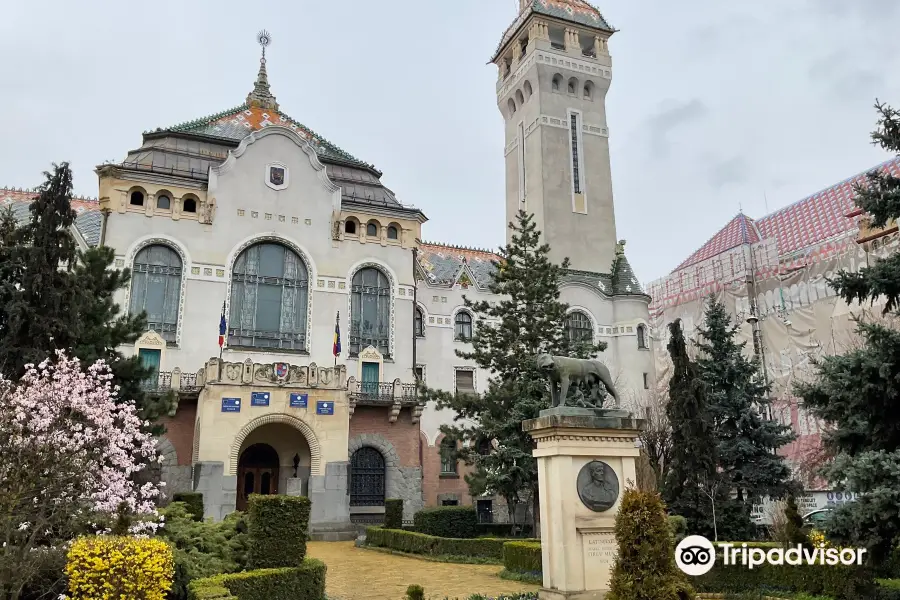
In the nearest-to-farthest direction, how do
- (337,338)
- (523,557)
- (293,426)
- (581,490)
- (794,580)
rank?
(581,490) < (794,580) < (523,557) < (293,426) < (337,338)

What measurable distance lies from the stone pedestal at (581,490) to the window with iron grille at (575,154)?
3495 centimetres

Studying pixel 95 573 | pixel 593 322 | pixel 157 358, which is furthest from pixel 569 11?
pixel 95 573

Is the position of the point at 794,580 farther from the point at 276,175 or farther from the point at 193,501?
the point at 276,175

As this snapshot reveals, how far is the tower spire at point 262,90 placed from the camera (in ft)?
128

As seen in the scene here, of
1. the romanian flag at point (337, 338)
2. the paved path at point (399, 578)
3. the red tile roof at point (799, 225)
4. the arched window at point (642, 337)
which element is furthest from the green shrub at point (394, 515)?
the red tile roof at point (799, 225)

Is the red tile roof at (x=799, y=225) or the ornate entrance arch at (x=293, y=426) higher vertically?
the red tile roof at (x=799, y=225)

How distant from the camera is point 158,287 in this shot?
99.0ft

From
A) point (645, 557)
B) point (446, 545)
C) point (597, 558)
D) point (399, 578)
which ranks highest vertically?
point (645, 557)

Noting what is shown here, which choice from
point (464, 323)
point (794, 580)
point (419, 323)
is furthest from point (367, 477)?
point (794, 580)

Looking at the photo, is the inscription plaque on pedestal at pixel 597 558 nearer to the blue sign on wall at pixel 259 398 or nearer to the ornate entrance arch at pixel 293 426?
the ornate entrance arch at pixel 293 426

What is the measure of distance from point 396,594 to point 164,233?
72.6ft

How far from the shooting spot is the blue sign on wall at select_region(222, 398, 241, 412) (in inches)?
1052

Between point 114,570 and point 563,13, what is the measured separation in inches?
1849

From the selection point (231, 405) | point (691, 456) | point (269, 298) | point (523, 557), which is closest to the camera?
point (523, 557)
